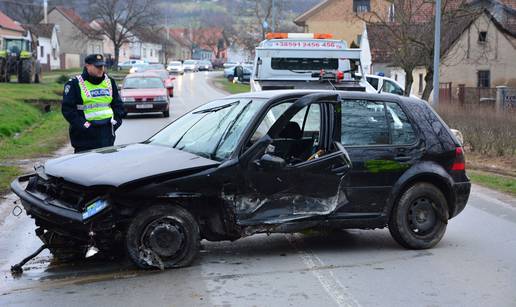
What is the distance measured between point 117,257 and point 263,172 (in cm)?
164

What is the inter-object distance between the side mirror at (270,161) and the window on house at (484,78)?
Answer: 37.9m

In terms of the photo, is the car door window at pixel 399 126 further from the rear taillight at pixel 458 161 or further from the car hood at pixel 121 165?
the car hood at pixel 121 165

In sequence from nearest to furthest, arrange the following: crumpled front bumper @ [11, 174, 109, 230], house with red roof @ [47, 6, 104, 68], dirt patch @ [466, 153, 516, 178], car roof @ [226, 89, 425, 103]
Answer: crumpled front bumper @ [11, 174, 109, 230], car roof @ [226, 89, 425, 103], dirt patch @ [466, 153, 516, 178], house with red roof @ [47, 6, 104, 68]

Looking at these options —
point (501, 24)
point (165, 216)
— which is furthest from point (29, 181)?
point (501, 24)

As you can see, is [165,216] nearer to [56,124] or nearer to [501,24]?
[56,124]

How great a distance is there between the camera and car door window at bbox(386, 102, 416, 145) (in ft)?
24.5

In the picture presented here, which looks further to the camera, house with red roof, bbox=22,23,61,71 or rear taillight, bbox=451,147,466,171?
house with red roof, bbox=22,23,61,71

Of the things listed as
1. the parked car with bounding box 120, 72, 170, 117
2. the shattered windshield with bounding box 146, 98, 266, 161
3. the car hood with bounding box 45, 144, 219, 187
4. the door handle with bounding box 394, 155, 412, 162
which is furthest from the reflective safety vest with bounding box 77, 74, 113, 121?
the parked car with bounding box 120, 72, 170, 117

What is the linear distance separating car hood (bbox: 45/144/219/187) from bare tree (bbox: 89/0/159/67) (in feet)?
238

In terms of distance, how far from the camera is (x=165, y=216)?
6336 mm

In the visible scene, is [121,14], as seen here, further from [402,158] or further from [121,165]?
[121,165]

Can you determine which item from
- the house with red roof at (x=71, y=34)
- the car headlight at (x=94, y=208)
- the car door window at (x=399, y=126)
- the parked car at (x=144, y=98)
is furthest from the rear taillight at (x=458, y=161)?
the house with red roof at (x=71, y=34)

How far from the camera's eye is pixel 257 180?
664 centimetres

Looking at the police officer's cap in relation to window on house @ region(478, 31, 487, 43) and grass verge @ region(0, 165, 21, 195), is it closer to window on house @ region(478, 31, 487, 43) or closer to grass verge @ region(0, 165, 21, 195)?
grass verge @ region(0, 165, 21, 195)
